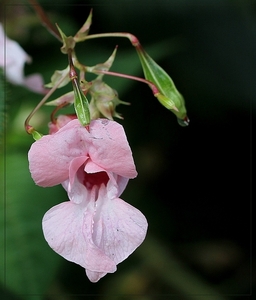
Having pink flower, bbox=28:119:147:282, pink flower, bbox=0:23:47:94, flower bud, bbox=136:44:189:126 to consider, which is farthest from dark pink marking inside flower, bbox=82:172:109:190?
pink flower, bbox=0:23:47:94

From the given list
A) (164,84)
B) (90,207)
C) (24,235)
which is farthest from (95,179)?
(24,235)

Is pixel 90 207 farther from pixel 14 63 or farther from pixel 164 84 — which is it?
pixel 14 63

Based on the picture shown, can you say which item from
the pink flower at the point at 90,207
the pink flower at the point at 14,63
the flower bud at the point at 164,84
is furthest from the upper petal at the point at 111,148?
the pink flower at the point at 14,63

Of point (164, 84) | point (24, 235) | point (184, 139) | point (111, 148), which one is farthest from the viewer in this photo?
point (184, 139)

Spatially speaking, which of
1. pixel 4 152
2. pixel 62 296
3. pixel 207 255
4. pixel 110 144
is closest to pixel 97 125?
pixel 110 144

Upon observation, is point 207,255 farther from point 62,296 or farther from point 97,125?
point 97,125

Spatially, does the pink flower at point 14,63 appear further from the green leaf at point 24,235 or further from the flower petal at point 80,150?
the flower petal at point 80,150

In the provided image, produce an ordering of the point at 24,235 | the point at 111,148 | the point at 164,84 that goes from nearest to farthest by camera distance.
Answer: the point at 111,148, the point at 164,84, the point at 24,235

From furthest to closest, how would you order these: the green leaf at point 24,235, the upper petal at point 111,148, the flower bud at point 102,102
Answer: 1. the green leaf at point 24,235
2. the flower bud at point 102,102
3. the upper petal at point 111,148
